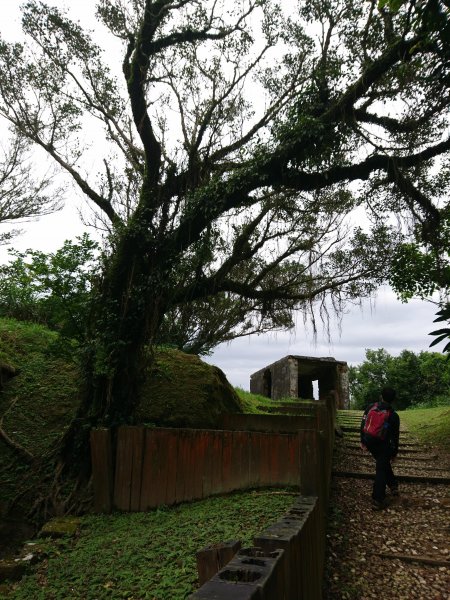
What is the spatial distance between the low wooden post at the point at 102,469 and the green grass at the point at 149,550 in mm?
533

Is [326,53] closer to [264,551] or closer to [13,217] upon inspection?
[264,551]

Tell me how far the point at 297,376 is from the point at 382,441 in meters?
13.1

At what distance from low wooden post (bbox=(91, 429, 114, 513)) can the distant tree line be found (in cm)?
1938

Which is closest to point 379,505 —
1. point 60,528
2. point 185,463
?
point 185,463

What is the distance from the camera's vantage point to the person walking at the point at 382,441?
569 centimetres

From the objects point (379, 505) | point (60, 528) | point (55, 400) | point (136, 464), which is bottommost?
point (60, 528)

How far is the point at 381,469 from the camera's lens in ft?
18.8

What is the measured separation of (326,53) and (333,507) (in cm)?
793

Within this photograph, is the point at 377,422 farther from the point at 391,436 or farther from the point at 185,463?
the point at 185,463

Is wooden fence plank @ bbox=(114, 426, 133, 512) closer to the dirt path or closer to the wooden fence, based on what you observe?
the wooden fence

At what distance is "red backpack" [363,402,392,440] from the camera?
5.89 meters

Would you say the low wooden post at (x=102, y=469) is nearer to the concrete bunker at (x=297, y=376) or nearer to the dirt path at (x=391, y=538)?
the dirt path at (x=391, y=538)

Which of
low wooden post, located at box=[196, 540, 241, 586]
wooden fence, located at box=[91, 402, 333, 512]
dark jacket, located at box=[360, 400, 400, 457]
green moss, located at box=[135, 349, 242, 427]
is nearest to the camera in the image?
low wooden post, located at box=[196, 540, 241, 586]

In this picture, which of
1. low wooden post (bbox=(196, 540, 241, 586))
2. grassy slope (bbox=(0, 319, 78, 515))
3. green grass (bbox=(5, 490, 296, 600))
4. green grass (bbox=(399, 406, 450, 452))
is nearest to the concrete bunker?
green grass (bbox=(399, 406, 450, 452))
